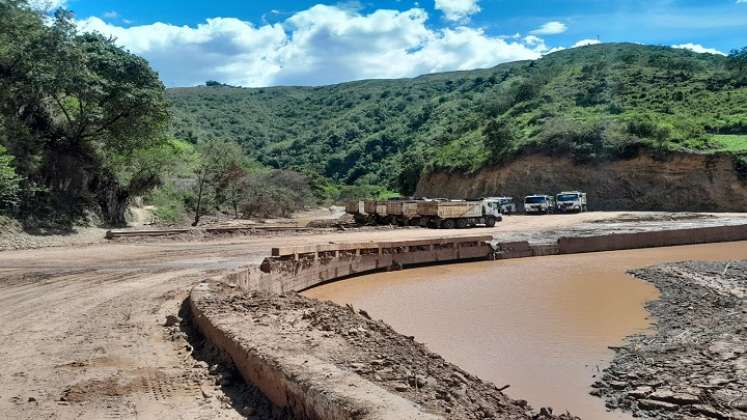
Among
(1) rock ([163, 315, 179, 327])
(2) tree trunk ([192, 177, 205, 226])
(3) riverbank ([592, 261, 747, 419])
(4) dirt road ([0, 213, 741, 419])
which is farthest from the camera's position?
(2) tree trunk ([192, 177, 205, 226])

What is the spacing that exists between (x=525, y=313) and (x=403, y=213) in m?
21.9

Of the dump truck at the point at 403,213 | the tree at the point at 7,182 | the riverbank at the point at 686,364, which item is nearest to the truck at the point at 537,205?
the dump truck at the point at 403,213

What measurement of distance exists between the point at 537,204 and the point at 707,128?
55.3ft

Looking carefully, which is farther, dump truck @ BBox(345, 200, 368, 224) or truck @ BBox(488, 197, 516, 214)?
truck @ BBox(488, 197, 516, 214)

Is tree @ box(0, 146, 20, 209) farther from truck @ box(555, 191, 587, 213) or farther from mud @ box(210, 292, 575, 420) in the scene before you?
truck @ box(555, 191, 587, 213)

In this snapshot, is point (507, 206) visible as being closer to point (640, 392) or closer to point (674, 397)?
point (640, 392)

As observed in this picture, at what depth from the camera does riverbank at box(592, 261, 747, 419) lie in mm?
7242

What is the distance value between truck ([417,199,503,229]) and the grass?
21317 mm

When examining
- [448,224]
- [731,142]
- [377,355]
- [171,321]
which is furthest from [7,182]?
[731,142]

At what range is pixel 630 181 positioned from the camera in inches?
1938

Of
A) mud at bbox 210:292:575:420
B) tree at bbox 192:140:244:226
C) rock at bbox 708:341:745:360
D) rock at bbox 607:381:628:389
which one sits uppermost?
tree at bbox 192:140:244:226

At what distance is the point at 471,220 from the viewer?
3556 centimetres

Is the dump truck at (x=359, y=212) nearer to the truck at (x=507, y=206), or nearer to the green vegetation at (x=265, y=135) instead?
the green vegetation at (x=265, y=135)

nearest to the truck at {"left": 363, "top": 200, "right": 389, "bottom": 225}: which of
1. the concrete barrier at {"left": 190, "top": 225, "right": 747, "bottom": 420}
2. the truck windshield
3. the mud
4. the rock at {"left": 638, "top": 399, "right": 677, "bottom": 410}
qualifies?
the concrete barrier at {"left": 190, "top": 225, "right": 747, "bottom": 420}
